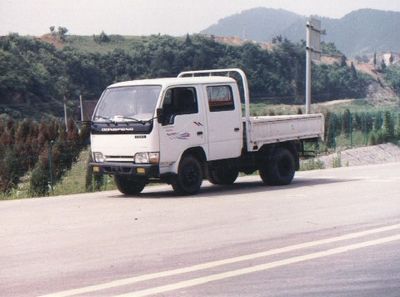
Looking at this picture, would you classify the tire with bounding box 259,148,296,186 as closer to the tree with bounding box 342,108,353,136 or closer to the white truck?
the white truck

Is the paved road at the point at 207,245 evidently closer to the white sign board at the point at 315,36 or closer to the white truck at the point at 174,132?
the white truck at the point at 174,132

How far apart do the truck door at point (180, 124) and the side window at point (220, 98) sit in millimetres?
350

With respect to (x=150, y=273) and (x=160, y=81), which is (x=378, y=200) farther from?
(x=150, y=273)

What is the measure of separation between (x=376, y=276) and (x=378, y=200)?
219 inches

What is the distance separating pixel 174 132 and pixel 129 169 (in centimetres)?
107

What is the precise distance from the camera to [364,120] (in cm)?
4116

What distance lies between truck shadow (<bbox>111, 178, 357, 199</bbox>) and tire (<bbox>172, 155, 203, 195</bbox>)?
153mm

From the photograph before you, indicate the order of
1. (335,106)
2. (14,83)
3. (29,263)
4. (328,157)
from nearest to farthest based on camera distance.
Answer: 1. (29,263)
2. (328,157)
3. (14,83)
4. (335,106)

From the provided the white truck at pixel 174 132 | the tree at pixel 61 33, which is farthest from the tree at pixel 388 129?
the tree at pixel 61 33

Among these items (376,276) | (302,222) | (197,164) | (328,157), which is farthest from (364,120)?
(376,276)

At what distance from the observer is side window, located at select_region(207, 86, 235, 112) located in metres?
13.7

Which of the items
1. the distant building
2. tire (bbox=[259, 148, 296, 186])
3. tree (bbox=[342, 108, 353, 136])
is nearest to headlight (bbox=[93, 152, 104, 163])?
tire (bbox=[259, 148, 296, 186])

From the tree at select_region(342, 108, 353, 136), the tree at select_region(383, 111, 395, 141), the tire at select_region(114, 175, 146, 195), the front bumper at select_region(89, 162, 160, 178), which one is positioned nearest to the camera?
the front bumper at select_region(89, 162, 160, 178)

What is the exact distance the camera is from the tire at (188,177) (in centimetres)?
1322
